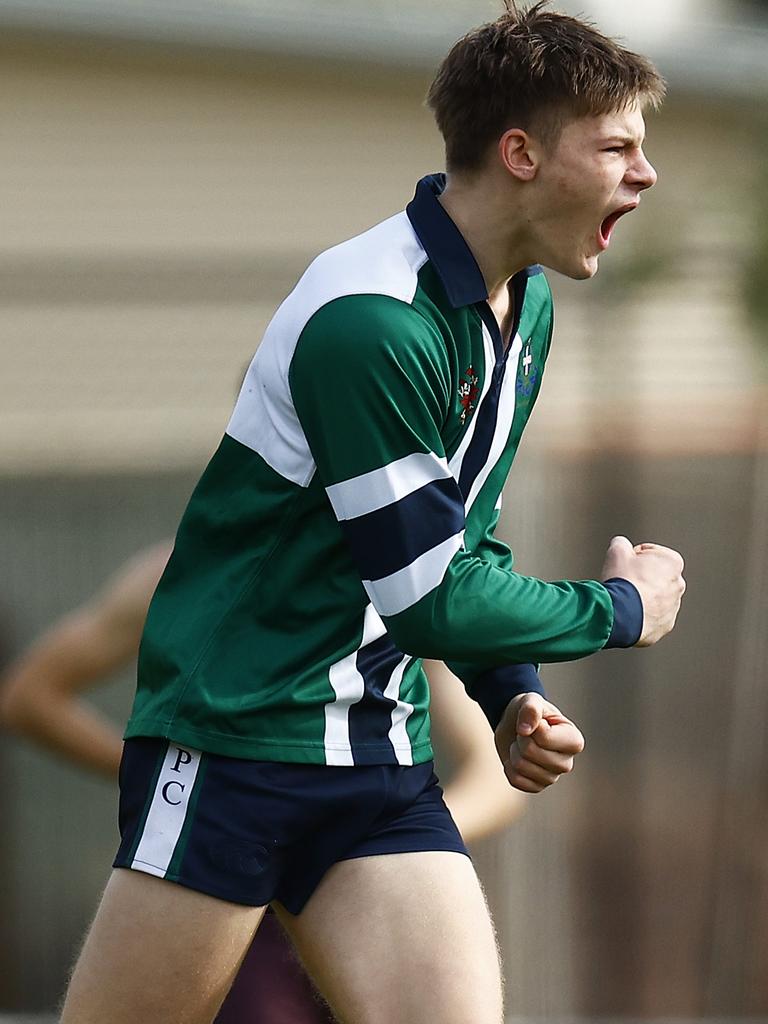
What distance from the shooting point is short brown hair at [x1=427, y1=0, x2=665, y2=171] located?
2600 millimetres

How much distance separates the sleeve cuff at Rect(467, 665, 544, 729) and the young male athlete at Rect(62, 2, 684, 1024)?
16 cm

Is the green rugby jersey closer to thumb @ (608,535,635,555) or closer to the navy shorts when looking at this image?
the navy shorts

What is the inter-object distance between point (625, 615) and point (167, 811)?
794 mm

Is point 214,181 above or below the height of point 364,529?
above

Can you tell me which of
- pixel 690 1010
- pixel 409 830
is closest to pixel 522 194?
pixel 409 830

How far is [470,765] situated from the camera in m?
4.01

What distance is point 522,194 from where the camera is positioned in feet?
8.70

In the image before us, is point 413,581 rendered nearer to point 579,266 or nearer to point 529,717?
point 529,717

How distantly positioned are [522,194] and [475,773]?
1763 millimetres

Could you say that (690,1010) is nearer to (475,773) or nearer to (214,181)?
(475,773)

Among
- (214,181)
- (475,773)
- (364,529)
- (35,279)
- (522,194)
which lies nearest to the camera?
(364,529)

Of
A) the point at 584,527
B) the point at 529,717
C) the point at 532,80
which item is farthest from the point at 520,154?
the point at 584,527

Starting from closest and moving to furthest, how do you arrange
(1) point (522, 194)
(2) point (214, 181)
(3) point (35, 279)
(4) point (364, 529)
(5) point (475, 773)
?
(4) point (364, 529)
(1) point (522, 194)
(5) point (475, 773)
(3) point (35, 279)
(2) point (214, 181)

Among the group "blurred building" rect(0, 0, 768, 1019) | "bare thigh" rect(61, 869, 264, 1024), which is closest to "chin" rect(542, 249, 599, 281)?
"bare thigh" rect(61, 869, 264, 1024)
